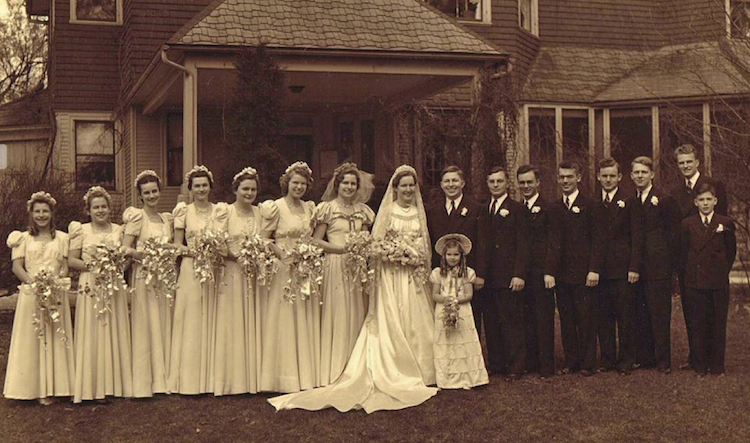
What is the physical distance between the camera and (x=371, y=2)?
48.9 ft

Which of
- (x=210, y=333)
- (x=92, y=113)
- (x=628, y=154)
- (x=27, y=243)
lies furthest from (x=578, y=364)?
(x=92, y=113)

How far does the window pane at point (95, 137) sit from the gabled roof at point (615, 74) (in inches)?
369

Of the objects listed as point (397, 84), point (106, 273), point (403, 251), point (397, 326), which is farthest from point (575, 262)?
point (397, 84)

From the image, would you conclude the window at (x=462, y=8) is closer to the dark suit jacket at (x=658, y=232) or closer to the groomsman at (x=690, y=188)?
the groomsman at (x=690, y=188)

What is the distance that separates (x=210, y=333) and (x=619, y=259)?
3.81 metres

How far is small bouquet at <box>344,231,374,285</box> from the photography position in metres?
7.64

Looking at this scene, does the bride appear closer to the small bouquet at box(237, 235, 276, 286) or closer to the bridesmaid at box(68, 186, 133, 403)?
the small bouquet at box(237, 235, 276, 286)

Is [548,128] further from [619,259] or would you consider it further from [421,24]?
[619,259]

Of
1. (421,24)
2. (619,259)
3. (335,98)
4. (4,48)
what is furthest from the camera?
(4,48)

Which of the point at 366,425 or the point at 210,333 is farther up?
the point at 210,333

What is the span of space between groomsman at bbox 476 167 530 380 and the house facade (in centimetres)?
654

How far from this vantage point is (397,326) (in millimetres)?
7703

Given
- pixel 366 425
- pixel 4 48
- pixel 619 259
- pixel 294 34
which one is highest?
pixel 4 48

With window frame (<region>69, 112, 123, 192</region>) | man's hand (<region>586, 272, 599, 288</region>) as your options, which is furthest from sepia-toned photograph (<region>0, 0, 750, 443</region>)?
window frame (<region>69, 112, 123, 192</region>)
